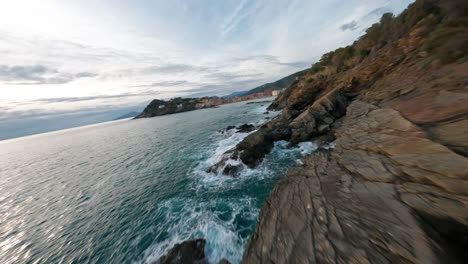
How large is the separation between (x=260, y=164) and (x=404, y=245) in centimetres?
1056

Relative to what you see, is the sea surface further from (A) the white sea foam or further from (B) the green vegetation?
(B) the green vegetation

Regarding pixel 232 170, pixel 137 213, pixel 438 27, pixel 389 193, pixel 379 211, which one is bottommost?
pixel 137 213

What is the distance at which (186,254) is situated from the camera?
6539mm

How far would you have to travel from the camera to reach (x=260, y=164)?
1387cm

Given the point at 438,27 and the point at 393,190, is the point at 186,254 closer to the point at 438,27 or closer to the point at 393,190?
the point at 393,190

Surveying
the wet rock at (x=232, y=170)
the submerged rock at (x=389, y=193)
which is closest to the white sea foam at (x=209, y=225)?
the submerged rock at (x=389, y=193)

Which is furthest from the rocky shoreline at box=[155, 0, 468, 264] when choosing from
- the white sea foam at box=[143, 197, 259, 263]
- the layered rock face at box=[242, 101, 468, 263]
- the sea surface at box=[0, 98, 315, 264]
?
the sea surface at box=[0, 98, 315, 264]

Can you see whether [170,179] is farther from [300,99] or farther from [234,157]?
[300,99]

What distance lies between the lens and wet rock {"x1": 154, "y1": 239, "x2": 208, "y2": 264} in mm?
6301

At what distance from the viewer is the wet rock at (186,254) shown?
630 centimetres

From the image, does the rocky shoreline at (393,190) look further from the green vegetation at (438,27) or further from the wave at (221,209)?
the wave at (221,209)

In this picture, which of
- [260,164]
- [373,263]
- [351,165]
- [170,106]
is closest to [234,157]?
[260,164]

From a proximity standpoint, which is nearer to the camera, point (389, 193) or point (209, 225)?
point (389, 193)

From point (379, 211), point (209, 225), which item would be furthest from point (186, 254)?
point (379, 211)
